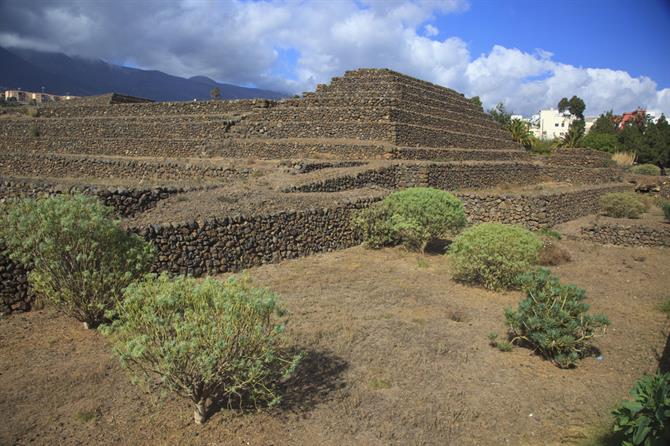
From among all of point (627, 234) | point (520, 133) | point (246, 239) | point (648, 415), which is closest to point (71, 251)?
point (246, 239)

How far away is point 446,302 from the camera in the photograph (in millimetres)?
8477

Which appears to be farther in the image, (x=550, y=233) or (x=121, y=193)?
(x=550, y=233)

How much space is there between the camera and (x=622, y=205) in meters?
18.3

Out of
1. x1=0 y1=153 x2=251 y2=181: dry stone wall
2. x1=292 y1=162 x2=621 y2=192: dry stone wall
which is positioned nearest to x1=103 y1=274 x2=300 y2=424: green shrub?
x1=292 y1=162 x2=621 y2=192: dry stone wall

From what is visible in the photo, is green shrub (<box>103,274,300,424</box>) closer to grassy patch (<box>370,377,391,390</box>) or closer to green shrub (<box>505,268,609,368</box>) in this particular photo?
grassy patch (<box>370,377,391,390</box>)

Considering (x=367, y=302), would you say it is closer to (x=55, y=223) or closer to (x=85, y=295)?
(x=85, y=295)

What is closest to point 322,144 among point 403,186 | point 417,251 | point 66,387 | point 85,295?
point 403,186

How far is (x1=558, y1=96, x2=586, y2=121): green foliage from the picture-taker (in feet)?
262

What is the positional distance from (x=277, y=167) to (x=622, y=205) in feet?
43.4

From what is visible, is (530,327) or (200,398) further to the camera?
(530,327)

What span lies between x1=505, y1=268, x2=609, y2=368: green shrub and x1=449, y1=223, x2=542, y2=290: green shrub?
7.62 ft

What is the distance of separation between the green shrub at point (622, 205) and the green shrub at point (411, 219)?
9512 mm

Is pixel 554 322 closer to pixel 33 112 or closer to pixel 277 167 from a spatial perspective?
pixel 277 167

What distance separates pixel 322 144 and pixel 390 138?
2985 mm
